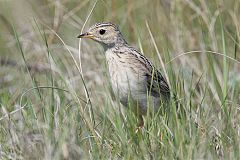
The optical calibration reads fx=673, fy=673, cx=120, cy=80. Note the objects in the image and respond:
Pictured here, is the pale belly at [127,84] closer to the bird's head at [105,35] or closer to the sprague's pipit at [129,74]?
the sprague's pipit at [129,74]

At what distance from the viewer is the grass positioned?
477 centimetres

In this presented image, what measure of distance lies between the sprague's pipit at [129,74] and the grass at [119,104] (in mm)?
113

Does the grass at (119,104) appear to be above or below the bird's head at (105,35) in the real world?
below

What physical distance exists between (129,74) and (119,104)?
0.76 metres

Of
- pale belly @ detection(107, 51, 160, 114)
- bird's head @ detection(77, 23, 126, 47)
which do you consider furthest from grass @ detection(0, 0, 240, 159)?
bird's head @ detection(77, 23, 126, 47)

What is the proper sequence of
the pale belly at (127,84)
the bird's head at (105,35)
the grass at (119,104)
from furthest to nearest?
1. the bird's head at (105,35)
2. the pale belly at (127,84)
3. the grass at (119,104)

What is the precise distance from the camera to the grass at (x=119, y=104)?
4.77 metres

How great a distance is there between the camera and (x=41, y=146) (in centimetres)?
468

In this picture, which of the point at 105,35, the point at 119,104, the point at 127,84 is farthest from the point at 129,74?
the point at 119,104

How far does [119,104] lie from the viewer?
5434 millimetres

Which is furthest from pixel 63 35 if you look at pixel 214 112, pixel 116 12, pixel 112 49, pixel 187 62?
pixel 214 112

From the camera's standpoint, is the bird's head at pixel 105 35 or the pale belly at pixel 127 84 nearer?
the pale belly at pixel 127 84

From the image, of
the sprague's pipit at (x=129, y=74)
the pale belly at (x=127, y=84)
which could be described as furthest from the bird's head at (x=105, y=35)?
the pale belly at (x=127, y=84)

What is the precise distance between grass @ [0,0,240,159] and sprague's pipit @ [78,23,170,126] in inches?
4.4
